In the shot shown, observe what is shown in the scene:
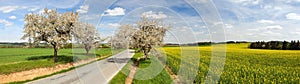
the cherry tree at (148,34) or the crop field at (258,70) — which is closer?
the crop field at (258,70)

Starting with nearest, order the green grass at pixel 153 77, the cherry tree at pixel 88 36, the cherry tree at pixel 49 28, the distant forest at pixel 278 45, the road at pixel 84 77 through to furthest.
Answer: the green grass at pixel 153 77 → the road at pixel 84 77 → the cherry tree at pixel 49 28 → the cherry tree at pixel 88 36 → the distant forest at pixel 278 45

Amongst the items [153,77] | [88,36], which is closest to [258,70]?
[153,77]

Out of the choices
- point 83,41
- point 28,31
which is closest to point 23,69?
point 28,31

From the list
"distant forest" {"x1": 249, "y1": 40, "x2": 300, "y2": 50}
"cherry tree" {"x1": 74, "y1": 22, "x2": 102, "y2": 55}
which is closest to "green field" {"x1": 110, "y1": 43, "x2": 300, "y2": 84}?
"cherry tree" {"x1": 74, "y1": 22, "x2": 102, "y2": 55}

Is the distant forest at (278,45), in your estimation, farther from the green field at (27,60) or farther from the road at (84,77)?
the road at (84,77)

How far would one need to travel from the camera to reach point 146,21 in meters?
40.3

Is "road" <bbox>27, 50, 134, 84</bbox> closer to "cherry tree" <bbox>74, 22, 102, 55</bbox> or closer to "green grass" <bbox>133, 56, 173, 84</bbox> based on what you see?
"green grass" <bbox>133, 56, 173, 84</bbox>

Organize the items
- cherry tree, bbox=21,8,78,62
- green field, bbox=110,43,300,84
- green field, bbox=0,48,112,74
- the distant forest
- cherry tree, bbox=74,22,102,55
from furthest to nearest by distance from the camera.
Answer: the distant forest, cherry tree, bbox=74,22,102,55, cherry tree, bbox=21,8,78,62, green field, bbox=0,48,112,74, green field, bbox=110,43,300,84

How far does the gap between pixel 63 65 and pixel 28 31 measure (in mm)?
5818

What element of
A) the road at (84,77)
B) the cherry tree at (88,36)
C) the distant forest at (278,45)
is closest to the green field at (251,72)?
the road at (84,77)

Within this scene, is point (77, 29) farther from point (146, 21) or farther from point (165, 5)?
point (165, 5)

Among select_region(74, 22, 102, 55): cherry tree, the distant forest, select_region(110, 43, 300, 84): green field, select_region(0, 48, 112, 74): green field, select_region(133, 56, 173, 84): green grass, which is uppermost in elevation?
select_region(74, 22, 102, 55): cherry tree

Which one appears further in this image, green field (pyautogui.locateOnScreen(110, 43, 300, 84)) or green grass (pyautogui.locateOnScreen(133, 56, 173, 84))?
green grass (pyautogui.locateOnScreen(133, 56, 173, 84))

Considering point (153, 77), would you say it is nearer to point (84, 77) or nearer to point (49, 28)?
point (84, 77)
